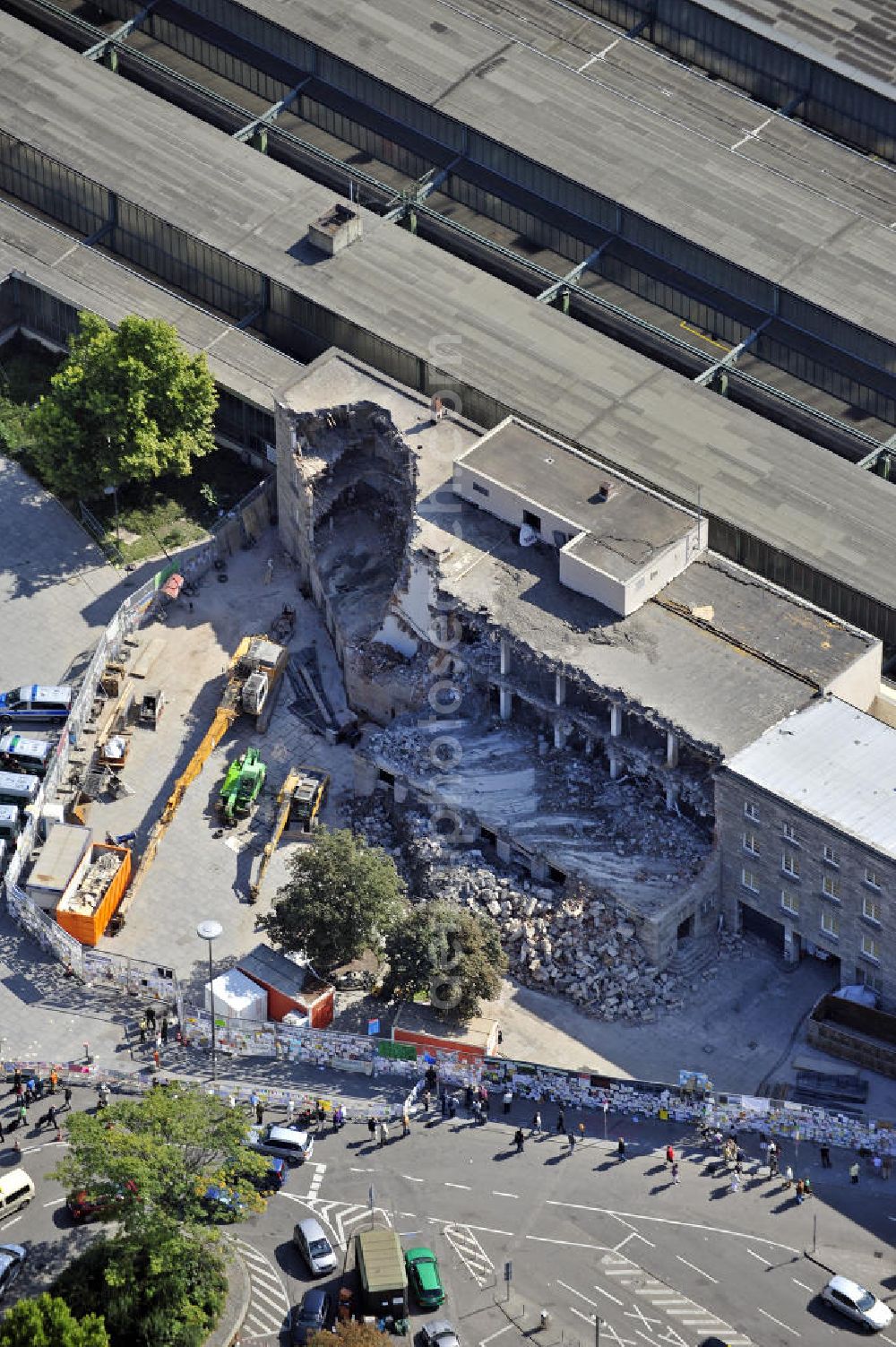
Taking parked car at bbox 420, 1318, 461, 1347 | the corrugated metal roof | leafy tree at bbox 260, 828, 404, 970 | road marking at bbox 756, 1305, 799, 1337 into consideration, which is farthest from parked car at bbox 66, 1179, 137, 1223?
the corrugated metal roof

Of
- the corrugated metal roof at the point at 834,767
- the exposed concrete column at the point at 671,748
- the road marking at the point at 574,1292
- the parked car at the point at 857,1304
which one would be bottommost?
the road marking at the point at 574,1292

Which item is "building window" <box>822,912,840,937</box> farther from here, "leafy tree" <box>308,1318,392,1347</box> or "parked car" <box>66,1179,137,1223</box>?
"parked car" <box>66,1179,137,1223</box>

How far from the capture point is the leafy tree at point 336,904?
186m

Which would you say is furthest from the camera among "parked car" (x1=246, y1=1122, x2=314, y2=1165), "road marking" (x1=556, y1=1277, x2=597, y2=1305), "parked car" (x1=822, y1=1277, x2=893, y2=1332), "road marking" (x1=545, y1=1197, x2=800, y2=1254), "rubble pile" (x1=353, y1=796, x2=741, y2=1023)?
"rubble pile" (x1=353, y1=796, x2=741, y2=1023)

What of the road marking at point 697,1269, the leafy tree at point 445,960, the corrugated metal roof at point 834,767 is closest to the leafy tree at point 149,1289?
the leafy tree at point 445,960

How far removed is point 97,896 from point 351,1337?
128ft

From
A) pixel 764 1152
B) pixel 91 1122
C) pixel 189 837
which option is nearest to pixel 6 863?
pixel 189 837

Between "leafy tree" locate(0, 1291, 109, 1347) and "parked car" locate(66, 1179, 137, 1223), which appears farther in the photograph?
"parked car" locate(66, 1179, 137, 1223)

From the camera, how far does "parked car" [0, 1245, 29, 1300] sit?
564 ft

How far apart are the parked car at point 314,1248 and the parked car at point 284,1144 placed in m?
5.34

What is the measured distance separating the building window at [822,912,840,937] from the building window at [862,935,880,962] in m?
2.04

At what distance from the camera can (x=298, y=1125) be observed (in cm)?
18250

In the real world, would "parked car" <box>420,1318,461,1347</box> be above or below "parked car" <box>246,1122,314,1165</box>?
below

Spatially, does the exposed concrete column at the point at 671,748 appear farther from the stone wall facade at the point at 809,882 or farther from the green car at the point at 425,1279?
the green car at the point at 425,1279
